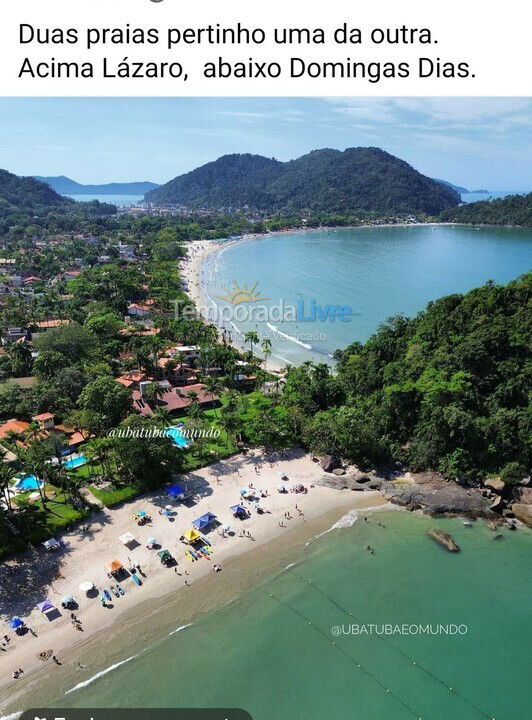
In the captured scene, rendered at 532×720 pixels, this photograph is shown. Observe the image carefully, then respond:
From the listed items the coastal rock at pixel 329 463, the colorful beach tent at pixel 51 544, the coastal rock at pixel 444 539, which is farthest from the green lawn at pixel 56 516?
the coastal rock at pixel 444 539

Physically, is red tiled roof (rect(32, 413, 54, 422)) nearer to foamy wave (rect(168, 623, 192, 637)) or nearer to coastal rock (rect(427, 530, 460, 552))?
foamy wave (rect(168, 623, 192, 637))

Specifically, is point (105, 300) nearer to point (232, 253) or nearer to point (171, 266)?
point (171, 266)

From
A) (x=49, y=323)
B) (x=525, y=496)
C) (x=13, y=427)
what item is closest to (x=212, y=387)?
(x=13, y=427)

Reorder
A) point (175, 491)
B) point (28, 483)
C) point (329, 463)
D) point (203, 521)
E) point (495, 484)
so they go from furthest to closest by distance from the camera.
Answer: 1. point (329, 463)
2. point (495, 484)
3. point (175, 491)
4. point (28, 483)
5. point (203, 521)

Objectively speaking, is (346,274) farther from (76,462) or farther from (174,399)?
(76,462)

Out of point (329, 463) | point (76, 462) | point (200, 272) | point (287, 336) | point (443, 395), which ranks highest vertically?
point (200, 272)

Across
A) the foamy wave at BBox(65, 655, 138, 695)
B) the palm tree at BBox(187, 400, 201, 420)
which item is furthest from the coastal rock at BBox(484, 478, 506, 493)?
the foamy wave at BBox(65, 655, 138, 695)
